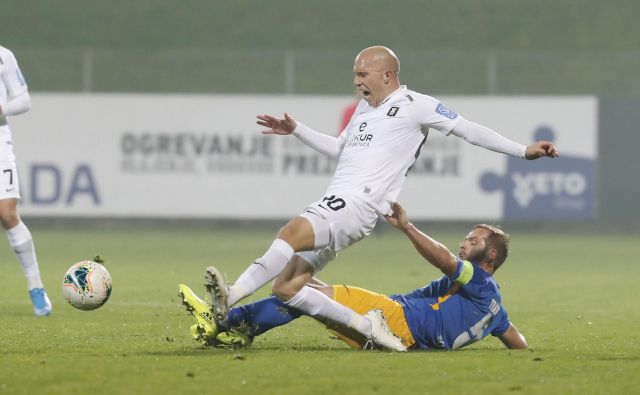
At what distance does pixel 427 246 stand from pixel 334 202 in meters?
0.63

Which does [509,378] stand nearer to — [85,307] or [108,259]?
[85,307]

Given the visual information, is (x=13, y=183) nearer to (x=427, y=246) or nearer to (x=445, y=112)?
(x=445, y=112)

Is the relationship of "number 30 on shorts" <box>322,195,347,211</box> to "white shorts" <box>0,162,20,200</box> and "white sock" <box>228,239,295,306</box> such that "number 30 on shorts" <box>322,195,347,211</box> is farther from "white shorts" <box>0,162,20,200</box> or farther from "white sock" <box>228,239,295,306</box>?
"white shorts" <box>0,162,20,200</box>

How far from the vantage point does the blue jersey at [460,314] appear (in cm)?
799

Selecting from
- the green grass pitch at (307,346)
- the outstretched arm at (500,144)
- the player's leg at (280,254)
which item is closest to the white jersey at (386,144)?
the outstretched arm at (500,144)

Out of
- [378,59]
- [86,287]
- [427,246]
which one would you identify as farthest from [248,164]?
[427,246]

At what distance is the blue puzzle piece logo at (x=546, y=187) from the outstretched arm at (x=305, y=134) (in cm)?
1307

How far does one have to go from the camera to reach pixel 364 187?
7.84 meters

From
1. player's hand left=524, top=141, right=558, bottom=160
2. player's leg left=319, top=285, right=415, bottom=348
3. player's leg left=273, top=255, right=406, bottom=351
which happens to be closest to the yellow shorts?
player's leg left=319, top=285, right=415, bottom=348

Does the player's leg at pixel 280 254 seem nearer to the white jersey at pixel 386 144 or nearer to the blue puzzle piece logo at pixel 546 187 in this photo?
the white jersey at pixel 386 144

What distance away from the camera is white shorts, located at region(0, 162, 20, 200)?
9.91 metres

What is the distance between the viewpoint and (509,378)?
22.3ft

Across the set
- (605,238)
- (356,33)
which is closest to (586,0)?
(356,33)

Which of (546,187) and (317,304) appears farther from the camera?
(546,187)
